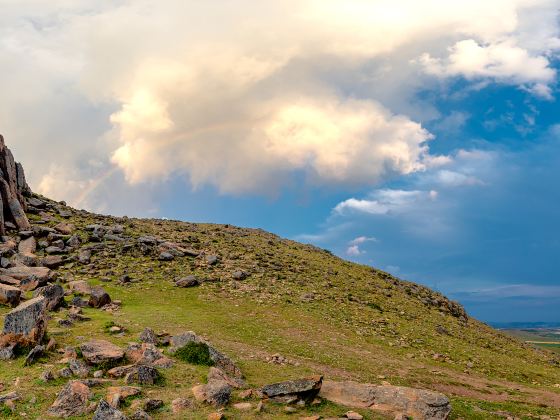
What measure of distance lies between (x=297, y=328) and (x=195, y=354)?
16.3 metres

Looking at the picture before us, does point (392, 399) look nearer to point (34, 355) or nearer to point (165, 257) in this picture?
point (34, 355)

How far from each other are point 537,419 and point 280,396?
1688 centimetres

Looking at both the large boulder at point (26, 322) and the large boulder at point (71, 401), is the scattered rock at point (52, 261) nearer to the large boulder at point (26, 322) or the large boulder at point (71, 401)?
the large boulder at point (26, 322)

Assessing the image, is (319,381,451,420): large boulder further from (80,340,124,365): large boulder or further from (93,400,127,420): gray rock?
(80,340,124,365): large boulder

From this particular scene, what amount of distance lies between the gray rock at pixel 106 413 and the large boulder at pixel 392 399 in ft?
36.4

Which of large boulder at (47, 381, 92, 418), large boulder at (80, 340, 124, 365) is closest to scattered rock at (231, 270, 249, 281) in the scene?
large boulder at (80, 340, 124, 365)

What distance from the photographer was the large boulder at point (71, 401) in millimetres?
21594

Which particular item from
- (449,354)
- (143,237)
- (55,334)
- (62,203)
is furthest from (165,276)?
(62,203)

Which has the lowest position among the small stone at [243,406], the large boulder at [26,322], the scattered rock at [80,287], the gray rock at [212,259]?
the small stone at [243,406]

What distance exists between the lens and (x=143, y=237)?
70.8 m

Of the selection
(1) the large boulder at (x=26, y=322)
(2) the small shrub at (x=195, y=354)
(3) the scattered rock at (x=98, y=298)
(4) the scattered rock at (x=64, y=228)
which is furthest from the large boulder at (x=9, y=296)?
(4) the scattered rock at (x=64, y=228)

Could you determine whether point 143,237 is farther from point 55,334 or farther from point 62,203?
point 55,334

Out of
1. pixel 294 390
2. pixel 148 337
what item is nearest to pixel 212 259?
pixel 148 337

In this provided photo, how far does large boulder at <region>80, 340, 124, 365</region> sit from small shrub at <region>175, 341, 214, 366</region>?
3.92m
